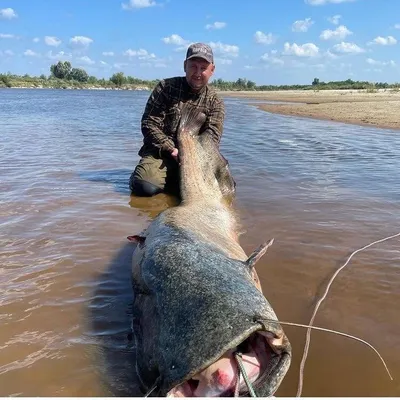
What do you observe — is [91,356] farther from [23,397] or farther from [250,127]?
[250,127]

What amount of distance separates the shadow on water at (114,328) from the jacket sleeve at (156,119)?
2.60 meters

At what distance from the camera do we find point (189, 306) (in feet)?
7.22

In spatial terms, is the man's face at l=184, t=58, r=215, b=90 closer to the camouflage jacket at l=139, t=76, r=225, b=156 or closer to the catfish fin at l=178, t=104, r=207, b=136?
the camouflage jacket at l=139, t=76, r=225, b=156

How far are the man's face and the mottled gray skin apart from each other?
2.92 metres

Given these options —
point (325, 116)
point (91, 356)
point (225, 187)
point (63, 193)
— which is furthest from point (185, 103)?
point (325, 116)

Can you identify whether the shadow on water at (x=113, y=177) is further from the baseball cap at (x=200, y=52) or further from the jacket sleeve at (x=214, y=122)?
the baseball cap at (x=200, y=52)

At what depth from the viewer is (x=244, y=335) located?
1969 mm

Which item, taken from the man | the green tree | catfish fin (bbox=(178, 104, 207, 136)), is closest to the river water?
the man

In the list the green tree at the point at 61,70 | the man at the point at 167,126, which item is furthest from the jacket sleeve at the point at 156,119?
the green tree at the point at 61,70

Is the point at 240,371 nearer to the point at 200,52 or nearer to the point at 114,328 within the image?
the point at 114,328

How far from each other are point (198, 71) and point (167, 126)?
909mm

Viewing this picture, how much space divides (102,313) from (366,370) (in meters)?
1.67

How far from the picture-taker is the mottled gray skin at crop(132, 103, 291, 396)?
1967 mm

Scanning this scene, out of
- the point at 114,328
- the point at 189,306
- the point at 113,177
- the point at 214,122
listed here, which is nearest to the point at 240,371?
the point at 189,306
